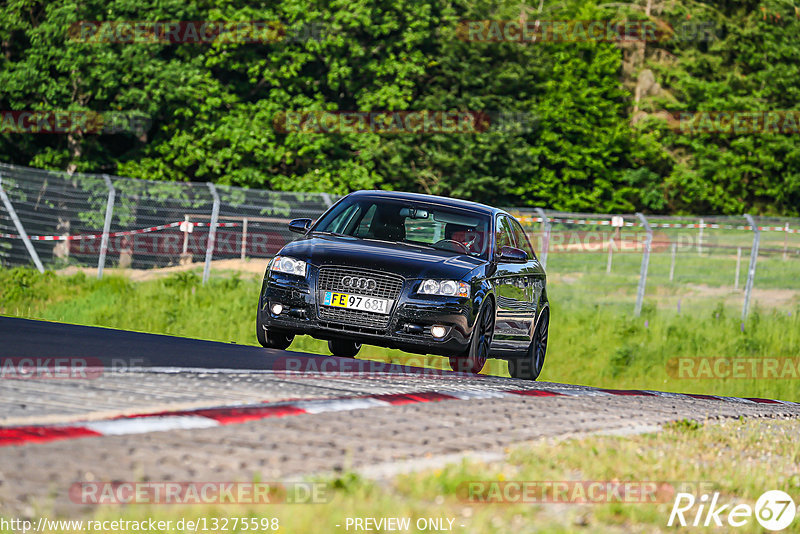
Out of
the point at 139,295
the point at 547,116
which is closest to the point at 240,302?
the point at 139,295

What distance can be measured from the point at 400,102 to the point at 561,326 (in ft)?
87.0

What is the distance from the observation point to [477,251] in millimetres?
12594

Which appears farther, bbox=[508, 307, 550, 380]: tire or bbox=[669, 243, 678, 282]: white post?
bbox=[669, 243, 678, 282]: white post

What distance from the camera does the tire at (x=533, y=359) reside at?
13.6 m

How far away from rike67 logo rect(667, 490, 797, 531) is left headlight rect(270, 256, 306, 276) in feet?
19.8

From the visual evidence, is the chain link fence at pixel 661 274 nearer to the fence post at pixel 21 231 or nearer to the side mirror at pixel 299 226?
the fence post at pixel 21 231

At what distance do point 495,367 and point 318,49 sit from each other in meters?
29.2

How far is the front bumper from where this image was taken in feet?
37.4

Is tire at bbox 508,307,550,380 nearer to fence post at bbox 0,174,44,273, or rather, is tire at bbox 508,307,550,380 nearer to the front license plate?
the front license plate

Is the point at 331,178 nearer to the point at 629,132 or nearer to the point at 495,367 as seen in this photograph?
the point at 629,132

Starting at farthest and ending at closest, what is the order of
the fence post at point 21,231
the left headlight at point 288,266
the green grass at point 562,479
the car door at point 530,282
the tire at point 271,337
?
the fence post at point 21,231 → the car door at point 530,282 → the tire at point 271,337 → the left headlight at point 288,266 → the green grass at point 562,479

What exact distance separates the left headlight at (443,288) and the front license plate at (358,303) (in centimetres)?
33

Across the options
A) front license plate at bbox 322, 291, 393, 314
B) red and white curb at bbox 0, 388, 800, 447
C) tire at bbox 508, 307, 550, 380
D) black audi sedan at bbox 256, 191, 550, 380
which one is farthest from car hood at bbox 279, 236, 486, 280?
red and white curb at bbox 0, 388, 800, 447

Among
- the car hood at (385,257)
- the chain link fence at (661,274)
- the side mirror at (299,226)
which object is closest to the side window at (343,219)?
the side mirror at (299,226)
